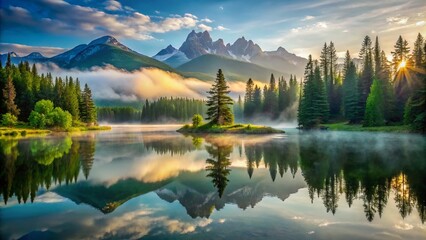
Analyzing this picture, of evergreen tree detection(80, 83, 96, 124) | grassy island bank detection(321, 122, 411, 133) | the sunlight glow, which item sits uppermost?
the sunlight glow

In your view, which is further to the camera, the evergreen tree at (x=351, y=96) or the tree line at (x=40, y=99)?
the tree line at (x=40, y=99)

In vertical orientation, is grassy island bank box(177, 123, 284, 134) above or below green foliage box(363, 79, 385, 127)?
below

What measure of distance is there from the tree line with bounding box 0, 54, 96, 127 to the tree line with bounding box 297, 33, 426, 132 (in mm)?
80309

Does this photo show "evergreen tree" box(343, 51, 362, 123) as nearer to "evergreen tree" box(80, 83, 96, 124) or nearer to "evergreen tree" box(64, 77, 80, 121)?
"evergreen tree" box(64, 77, 80, 121)

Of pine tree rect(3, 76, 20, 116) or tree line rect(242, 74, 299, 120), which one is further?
tree line rect(242, 74, 299, 120)

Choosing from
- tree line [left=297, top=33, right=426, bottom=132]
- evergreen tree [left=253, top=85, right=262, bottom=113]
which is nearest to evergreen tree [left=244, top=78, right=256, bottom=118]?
evergreen tree [left=253, top=85, right=262, bottom=113]

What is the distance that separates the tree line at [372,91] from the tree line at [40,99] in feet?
263

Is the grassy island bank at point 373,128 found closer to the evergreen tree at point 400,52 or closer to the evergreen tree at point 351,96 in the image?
the evergreen tree at point 351,96

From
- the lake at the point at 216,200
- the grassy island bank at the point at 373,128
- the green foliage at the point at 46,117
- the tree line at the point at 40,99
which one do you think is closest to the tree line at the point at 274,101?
the grassy island bank at the point at 373,128

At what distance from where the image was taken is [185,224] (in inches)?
485

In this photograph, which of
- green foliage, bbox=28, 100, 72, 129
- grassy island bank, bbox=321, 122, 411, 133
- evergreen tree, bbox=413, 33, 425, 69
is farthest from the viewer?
green foliage, bbox=28, 100, 72, 129

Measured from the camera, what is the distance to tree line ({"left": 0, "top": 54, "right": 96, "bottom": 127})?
339ft

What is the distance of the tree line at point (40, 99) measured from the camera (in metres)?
103

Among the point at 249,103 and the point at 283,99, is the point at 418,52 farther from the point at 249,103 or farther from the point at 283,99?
the point at 249,103
